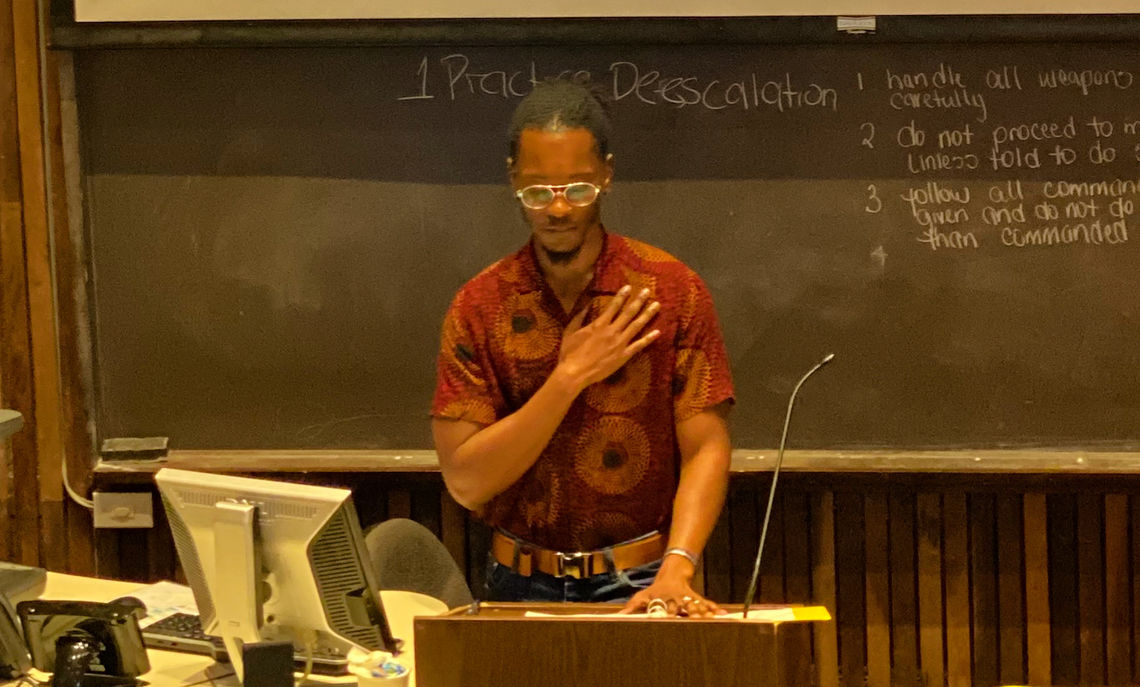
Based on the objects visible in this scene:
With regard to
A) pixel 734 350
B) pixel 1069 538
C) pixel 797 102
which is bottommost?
pixel 1069 538

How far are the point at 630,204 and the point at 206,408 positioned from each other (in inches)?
47.5

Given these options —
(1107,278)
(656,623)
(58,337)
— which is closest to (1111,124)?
(1107,278)

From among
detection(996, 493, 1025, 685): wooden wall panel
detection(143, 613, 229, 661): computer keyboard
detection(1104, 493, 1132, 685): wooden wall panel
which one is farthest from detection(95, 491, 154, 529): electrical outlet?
detection(1104, 493, 1132, 685): wooden wall panel

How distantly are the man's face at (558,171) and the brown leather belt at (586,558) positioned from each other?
1.76ft

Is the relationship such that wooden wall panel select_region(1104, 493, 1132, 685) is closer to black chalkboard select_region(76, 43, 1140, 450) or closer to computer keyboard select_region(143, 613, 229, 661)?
black chalkboard select_region(76, 43, 1140, 450)

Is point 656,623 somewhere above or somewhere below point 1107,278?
below

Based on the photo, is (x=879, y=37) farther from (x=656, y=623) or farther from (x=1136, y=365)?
(x=656, y=623)

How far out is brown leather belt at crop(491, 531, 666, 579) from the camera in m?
2.14

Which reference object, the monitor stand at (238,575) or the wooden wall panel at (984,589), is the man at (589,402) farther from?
the wooden wall panel at (984,589)

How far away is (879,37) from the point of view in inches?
117

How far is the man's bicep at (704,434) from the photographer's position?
7.00 ft

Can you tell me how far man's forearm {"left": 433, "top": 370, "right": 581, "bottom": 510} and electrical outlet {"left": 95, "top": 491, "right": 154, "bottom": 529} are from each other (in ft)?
4.51

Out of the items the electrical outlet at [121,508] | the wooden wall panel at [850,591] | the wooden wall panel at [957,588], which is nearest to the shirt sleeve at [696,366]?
the wooden wall panel at [850,591]

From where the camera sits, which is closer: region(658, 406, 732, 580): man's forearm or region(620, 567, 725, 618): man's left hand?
region(620, 567, 725, 618): man's left hand
